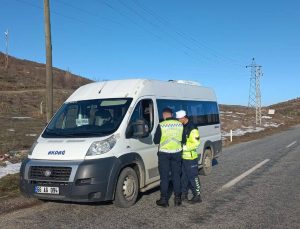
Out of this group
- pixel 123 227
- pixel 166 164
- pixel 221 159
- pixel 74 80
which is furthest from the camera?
pixel 74 80

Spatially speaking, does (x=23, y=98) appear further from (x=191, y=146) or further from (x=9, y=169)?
(x=191, y=146)

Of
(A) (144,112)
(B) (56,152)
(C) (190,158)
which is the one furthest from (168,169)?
(B) (56,152)

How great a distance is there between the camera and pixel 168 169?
8188 mm

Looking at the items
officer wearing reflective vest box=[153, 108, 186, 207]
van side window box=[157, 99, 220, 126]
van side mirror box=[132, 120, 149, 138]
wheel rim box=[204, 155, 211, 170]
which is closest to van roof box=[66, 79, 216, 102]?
van side window box=[157, 99, 220, 126]

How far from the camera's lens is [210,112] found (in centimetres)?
1284

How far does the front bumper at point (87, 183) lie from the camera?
7.36 m

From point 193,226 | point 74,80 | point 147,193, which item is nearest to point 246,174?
point 147,193

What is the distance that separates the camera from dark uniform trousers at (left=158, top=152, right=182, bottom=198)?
814 centimetres

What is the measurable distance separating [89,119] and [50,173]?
1434 mm

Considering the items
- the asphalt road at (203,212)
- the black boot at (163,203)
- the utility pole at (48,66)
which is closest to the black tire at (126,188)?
the asphalt road at (203,212)

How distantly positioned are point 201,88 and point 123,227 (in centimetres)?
662

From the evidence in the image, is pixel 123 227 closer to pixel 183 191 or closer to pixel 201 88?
pixel 183 191

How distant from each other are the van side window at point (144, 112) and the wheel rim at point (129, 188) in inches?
42.4

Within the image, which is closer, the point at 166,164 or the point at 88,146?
the point at 88,146
